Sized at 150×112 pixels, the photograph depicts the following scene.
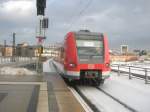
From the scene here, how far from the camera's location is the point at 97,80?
21797 millimetres

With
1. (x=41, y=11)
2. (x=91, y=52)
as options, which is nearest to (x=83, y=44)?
(x=91, y=52)

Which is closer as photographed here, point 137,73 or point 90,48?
point 90,48

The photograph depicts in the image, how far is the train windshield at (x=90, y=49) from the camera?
2095 centimetres

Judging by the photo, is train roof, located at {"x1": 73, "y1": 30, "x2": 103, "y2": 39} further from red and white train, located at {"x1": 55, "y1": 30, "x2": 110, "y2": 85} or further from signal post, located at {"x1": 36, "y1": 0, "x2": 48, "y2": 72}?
signal post, located at {"x1": 36, "y1": 0, "x2": 48, "y2": 72}

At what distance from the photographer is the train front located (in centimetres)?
2055

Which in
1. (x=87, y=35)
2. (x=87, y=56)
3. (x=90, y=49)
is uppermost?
(x=87, y=35)

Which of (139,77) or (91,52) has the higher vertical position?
(91,52)

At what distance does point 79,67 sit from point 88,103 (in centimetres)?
635

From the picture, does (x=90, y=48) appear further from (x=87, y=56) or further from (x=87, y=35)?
(x=87, y=35)

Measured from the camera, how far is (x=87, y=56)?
2098cm

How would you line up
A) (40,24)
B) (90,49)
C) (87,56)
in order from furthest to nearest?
(40,24) → (90,49) → (87,56)

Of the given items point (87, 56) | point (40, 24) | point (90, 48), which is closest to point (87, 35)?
point (90, 48)

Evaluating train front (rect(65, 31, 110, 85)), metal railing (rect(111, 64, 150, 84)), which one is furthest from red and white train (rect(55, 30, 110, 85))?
metal railing (rect(111, 64, 150, 84))

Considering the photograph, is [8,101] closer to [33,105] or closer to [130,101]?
[33,105]
